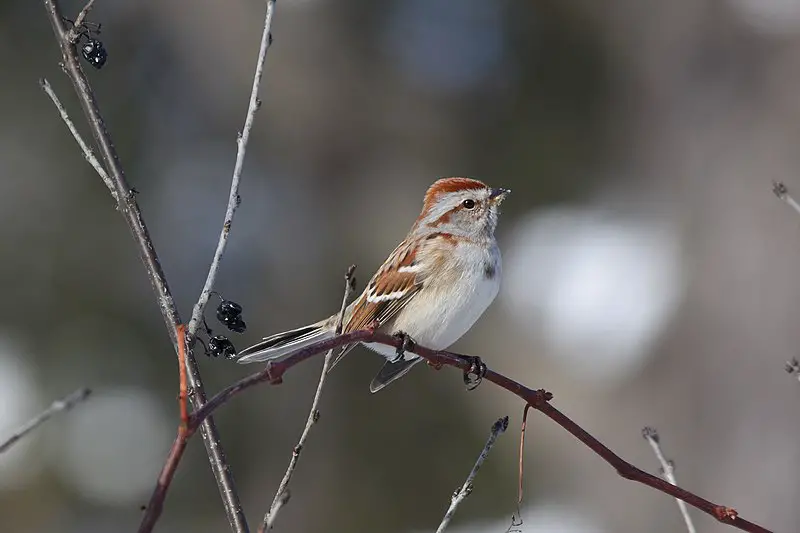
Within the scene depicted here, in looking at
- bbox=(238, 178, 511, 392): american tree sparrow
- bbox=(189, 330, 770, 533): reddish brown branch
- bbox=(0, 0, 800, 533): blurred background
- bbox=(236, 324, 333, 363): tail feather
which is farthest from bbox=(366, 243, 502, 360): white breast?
bbox=(0, 0, 800, 533): blurred background

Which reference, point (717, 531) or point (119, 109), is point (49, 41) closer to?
point (119, 109)

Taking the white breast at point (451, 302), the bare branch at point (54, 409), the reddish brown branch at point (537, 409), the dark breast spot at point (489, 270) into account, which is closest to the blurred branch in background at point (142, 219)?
the reddish brown branch at point (537, 409)

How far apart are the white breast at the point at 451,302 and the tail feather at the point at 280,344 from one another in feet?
0.74

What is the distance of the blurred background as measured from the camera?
24.6 feet

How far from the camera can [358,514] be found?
8133 mm

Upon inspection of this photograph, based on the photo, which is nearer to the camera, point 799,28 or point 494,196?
point 494,196

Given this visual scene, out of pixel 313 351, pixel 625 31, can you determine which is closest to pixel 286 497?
pixel 313 351

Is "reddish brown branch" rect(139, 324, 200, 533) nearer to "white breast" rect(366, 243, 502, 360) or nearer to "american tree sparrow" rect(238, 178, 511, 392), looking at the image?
"american tree sparrow" rect(238, 178, 511, 392)

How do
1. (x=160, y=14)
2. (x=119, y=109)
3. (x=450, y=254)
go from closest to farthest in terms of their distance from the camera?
(x=450, y=254)
(x=119, y=109)
(x=160, y=14)

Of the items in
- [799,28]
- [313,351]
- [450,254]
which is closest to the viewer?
[313,351]

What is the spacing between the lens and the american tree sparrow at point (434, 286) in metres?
3.07

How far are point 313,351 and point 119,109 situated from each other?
797 centimetres

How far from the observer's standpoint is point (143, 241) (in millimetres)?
2012

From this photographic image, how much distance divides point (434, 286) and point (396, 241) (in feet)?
21.9
